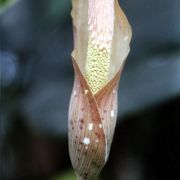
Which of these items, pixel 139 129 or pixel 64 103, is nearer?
pixel 139 129

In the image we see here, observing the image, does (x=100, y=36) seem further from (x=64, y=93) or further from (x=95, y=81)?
(x=64, y=93)

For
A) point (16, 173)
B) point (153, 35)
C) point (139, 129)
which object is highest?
point (153, 35)

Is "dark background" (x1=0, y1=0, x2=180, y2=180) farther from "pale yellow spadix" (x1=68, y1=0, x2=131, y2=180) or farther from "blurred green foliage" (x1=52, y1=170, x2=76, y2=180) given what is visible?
"pale yellow spadix" (x1=68, y1=0, x2=131, y2=180)

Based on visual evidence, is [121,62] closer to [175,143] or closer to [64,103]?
[175,143]

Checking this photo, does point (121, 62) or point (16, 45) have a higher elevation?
point (121, 62)

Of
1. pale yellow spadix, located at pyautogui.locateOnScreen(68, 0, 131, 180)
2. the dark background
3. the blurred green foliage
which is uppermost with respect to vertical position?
pale yellow spadix, located at pyautogui.locateOnScreen(68, 0, 131, 180)

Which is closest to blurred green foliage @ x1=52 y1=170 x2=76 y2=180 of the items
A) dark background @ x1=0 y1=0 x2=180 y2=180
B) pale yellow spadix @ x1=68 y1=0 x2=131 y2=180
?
dark background @ x1=0 y1=0 x2=180 y2=180

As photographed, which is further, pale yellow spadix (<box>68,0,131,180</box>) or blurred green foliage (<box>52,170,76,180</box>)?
blurred green foliage (<box>52,170,76,180</box>)

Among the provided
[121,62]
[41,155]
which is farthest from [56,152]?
[121,62]

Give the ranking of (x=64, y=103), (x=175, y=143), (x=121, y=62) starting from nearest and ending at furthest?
A: (x=121, y=62) < (x=175, y=143) < (x=64, y=103)
